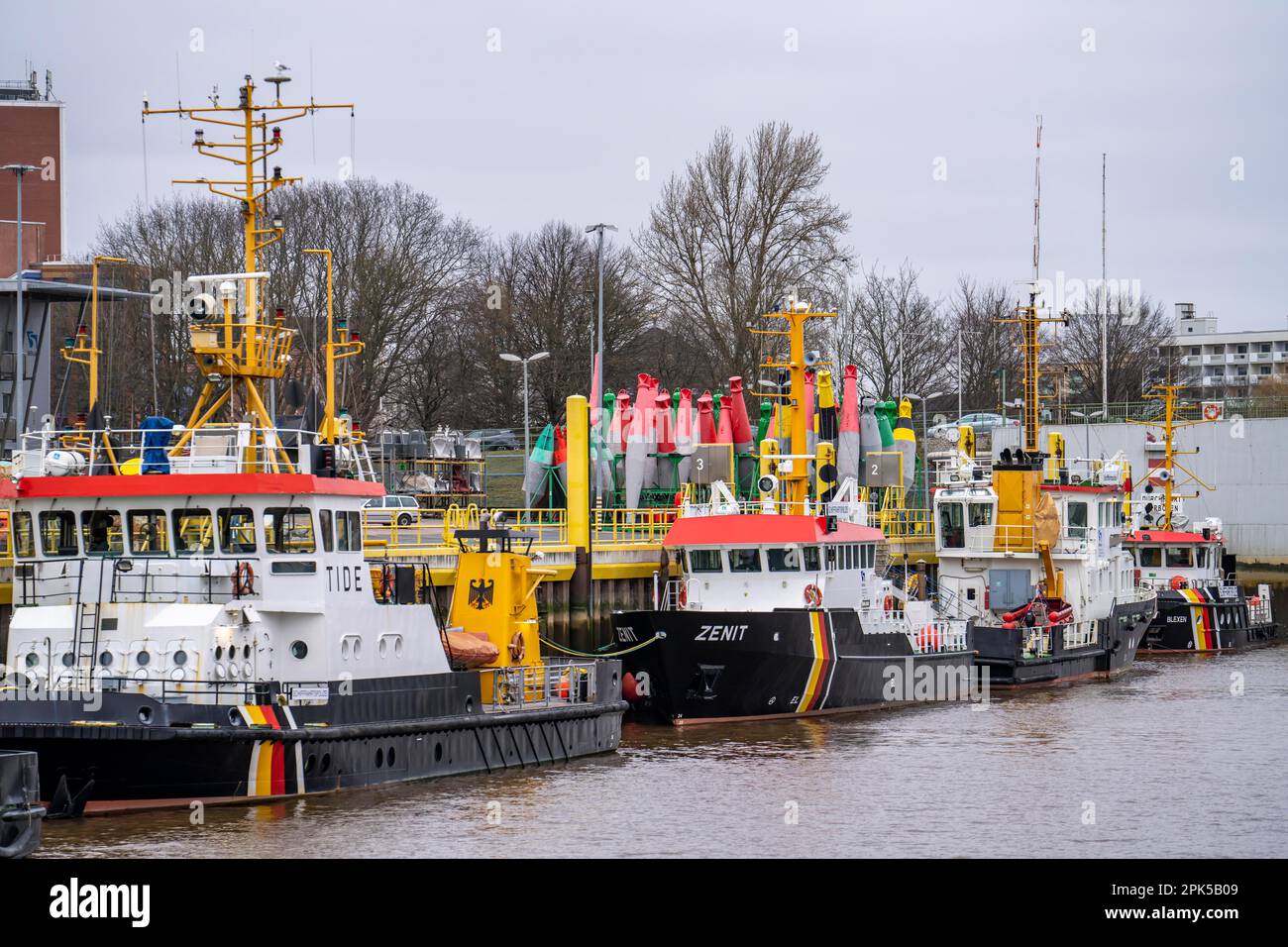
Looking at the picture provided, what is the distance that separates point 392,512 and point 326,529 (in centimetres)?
1278

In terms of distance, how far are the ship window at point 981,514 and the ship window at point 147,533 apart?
24.0 m

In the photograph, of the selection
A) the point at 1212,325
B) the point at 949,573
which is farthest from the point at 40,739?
the point at 1212,325

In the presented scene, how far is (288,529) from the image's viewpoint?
23578 mm

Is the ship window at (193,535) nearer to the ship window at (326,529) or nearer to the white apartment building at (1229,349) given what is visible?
the ship window at (326,529)

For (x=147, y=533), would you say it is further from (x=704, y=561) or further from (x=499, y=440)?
(x=499, y=440)

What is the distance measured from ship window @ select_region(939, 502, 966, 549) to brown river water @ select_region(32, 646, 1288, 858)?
30.6 ft

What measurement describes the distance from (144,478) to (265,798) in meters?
4.35

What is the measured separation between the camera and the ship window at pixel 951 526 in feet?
142

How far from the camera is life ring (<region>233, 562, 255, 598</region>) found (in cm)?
2320

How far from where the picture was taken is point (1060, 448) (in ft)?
157

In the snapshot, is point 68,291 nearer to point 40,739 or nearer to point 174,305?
point 174,305

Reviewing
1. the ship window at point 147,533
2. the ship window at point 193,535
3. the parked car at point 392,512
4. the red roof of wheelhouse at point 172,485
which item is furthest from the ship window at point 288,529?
the parked car at point 392,512

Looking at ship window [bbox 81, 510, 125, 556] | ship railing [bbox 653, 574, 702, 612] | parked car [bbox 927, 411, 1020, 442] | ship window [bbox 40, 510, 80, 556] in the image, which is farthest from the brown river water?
parked car [bbox 927, 411, 1020, 442]

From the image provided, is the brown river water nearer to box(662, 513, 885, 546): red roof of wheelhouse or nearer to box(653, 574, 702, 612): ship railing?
box(653, 574, 702, 612): ship railing
